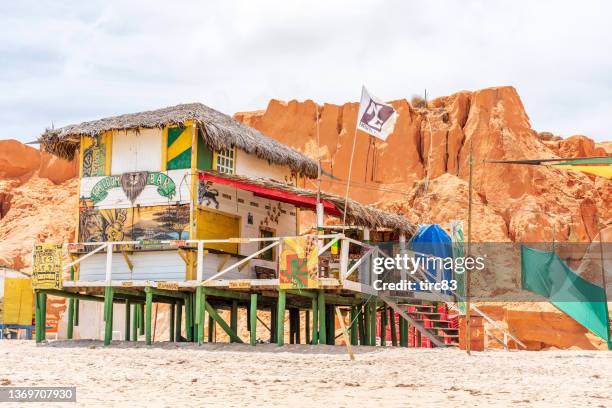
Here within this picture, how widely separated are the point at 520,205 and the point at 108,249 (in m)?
37.5

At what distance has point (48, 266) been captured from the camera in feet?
67.0

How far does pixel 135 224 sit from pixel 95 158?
212 centimetres

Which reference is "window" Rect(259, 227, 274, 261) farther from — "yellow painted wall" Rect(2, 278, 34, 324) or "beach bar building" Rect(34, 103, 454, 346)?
"yellow painted wall" Rect(2, 278, 34, 324)

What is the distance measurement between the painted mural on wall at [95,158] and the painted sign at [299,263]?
19.1 ft

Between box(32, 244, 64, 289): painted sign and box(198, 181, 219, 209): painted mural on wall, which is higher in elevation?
box(198, 181, 219, 209): painted mural on wall

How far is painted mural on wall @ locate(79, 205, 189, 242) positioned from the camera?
66.5 feet

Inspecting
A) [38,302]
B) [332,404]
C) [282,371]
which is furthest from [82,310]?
[332,404]

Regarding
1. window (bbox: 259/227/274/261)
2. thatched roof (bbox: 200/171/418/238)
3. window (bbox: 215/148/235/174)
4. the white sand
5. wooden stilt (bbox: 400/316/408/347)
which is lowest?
the white sand

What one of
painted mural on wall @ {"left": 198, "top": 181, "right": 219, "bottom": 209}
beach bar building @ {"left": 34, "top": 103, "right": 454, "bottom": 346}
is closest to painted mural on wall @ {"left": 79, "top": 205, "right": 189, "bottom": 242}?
beach bar building @ {"left": 34, "top": 103, "right": 454, "bottom": 346}

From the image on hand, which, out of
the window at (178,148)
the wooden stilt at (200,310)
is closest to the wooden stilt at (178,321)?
the wooden stilt at (200,310)

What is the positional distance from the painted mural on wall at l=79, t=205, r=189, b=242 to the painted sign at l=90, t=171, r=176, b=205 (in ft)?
1.02

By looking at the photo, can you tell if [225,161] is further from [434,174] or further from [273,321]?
[434,174]

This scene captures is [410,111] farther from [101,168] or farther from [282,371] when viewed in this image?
[282,371]

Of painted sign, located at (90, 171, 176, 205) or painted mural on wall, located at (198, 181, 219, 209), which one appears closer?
painted mural on wall, located at (198, 181, 219, 209)
